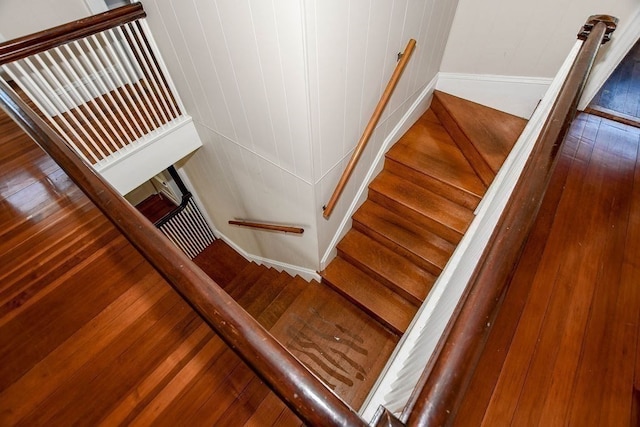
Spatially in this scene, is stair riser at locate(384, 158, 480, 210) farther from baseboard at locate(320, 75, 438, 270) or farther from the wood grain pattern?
the wood grain pattern

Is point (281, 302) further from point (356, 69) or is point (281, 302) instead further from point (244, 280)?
point (356, 69)

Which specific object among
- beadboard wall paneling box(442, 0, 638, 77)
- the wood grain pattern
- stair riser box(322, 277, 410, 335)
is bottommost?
stair riser box(322, 277, 410, 335)

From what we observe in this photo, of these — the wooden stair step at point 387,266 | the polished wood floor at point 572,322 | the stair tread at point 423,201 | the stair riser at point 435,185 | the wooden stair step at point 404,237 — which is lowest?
the wooden stair step at point 387,266

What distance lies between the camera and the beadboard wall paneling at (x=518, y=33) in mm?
2033

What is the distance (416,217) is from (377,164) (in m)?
0.61

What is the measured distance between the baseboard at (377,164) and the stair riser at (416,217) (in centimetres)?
15

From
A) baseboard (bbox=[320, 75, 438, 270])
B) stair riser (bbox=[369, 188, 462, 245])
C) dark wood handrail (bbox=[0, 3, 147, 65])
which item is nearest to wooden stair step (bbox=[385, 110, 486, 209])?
baseboard (bbox=[320, 75, 438, 270])

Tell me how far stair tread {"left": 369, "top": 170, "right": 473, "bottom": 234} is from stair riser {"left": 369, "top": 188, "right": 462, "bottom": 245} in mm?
30

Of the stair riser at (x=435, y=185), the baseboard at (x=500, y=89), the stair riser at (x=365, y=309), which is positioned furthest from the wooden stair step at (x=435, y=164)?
the stair riser at (x=365, y=309)

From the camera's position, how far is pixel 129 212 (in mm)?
797

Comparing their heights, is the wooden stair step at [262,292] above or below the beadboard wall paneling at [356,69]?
below

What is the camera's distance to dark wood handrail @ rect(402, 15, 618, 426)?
1.65 ft

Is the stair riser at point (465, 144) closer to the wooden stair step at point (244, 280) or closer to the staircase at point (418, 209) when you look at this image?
the staircase at point (418, 209)

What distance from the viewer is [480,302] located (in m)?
0.60
